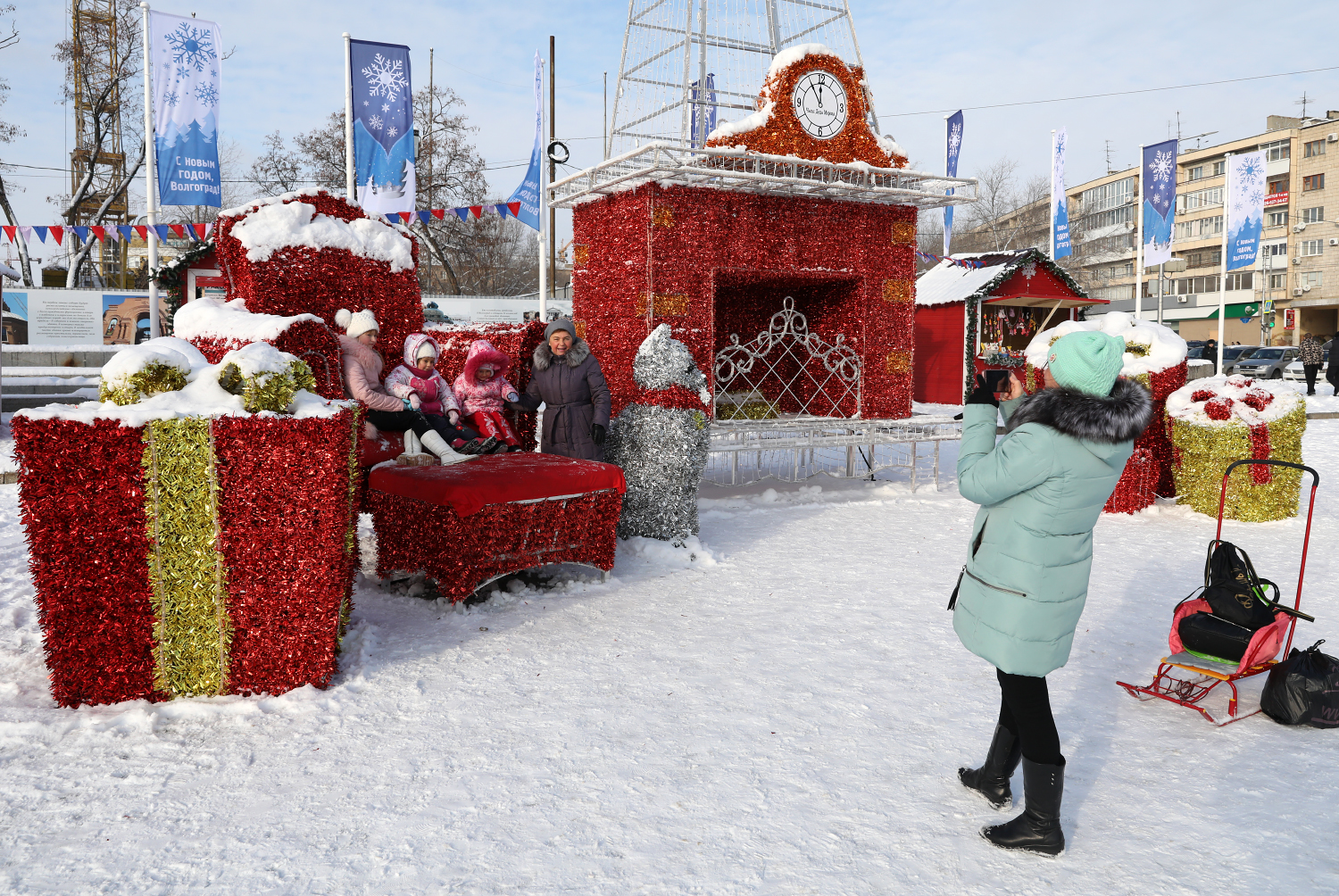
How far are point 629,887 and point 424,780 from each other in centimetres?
99

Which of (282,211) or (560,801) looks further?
(282,211)

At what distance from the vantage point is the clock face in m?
8.32

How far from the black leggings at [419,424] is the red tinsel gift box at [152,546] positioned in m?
1.84

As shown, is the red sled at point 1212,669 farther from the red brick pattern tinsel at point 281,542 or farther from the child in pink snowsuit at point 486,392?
the child in pink snowsuit at point 486,392

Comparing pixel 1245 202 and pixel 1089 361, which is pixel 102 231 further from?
pixel 1245 202

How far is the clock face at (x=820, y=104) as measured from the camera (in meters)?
8.32

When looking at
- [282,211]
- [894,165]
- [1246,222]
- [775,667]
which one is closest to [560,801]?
[775,667]

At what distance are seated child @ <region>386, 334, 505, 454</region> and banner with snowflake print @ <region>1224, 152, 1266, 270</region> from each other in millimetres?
15387

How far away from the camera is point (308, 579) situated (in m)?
3.73

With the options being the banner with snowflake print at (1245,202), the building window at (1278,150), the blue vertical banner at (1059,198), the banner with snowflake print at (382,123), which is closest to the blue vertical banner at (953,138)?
the blue vertical banner at (1059,198)

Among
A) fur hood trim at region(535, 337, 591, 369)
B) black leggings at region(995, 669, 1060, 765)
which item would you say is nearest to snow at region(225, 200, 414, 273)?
fur hood trim at region(535, 337, 591, 369)

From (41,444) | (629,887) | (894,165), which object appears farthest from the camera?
(894,165)

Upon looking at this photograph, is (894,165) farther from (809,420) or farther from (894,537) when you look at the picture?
(894,537)

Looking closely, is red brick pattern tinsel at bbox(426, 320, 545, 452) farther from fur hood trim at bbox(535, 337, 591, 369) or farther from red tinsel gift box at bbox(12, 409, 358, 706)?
red tinsel gift box at bbox(12, 409, 358, 706)
